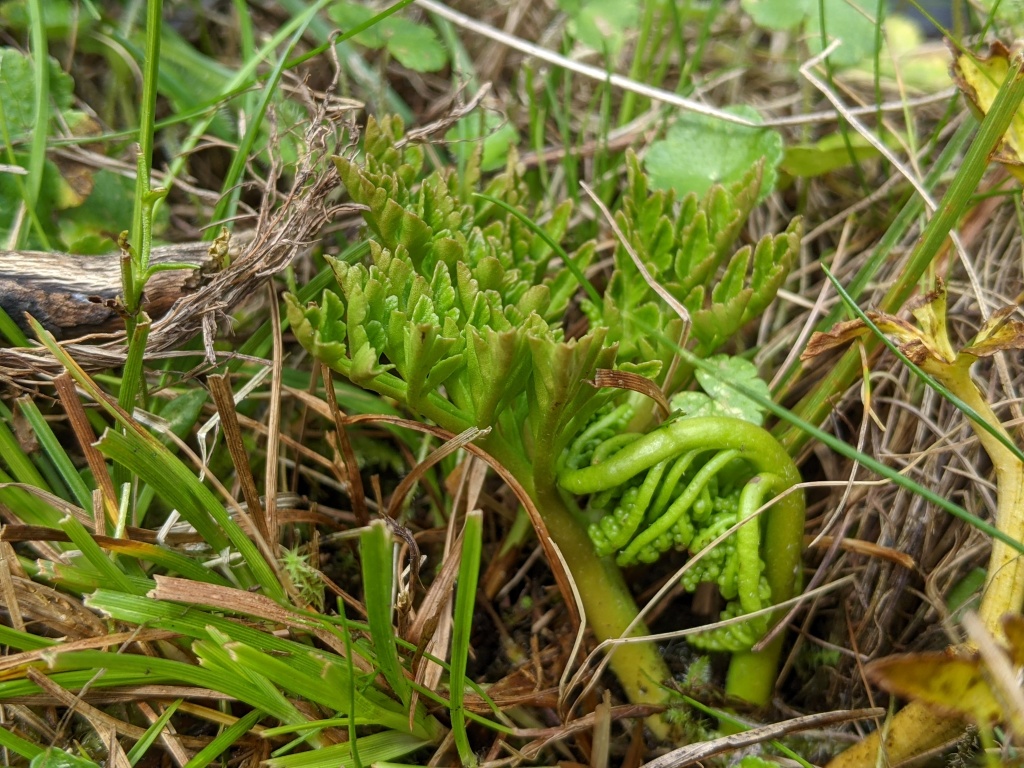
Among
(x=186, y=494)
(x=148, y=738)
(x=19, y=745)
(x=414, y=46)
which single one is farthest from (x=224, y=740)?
(x=414, y=46)

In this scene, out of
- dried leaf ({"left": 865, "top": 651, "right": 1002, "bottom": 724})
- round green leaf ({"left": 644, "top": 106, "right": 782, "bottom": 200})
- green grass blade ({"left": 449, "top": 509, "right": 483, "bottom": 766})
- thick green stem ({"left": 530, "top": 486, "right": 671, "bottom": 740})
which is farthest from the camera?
round green leaf ({"left": 644, "top": 106, "right": 782, "bottom": 200})

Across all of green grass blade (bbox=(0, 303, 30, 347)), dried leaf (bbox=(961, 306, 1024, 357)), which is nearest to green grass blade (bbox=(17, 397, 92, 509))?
green grass blade (bbox=(0, 303, 30, 347))

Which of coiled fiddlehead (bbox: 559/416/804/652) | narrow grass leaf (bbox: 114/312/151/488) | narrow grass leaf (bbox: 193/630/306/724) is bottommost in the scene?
narrow grass leaf (bbox: 193/630/306/724)

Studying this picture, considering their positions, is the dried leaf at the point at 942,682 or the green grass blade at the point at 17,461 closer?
the dried leaf at the point at 942,682

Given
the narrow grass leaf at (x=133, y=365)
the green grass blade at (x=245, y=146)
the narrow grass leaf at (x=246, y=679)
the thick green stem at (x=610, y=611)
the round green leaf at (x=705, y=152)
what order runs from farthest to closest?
the round green leaf at (x=705, y=152), the green grass blade at (x=245, y=146), the thick green stem at (x=610, y=611), the narrow grass leaf at (x=133, y=365), the narrow grass leaf at (x=246, y=679)

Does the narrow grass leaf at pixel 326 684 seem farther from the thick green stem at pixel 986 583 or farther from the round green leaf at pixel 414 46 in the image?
the round green leaf at pixel 414 46

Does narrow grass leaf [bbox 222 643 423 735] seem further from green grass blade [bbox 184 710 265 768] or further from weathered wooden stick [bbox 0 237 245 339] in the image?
weathered wooden stick [bbox 0 237 245 339]

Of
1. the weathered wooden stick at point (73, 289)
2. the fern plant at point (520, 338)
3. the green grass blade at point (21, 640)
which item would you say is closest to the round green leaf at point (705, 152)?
the fern plant at point (520, 338)

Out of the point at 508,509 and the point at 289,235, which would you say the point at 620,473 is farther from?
the point at 289,235
